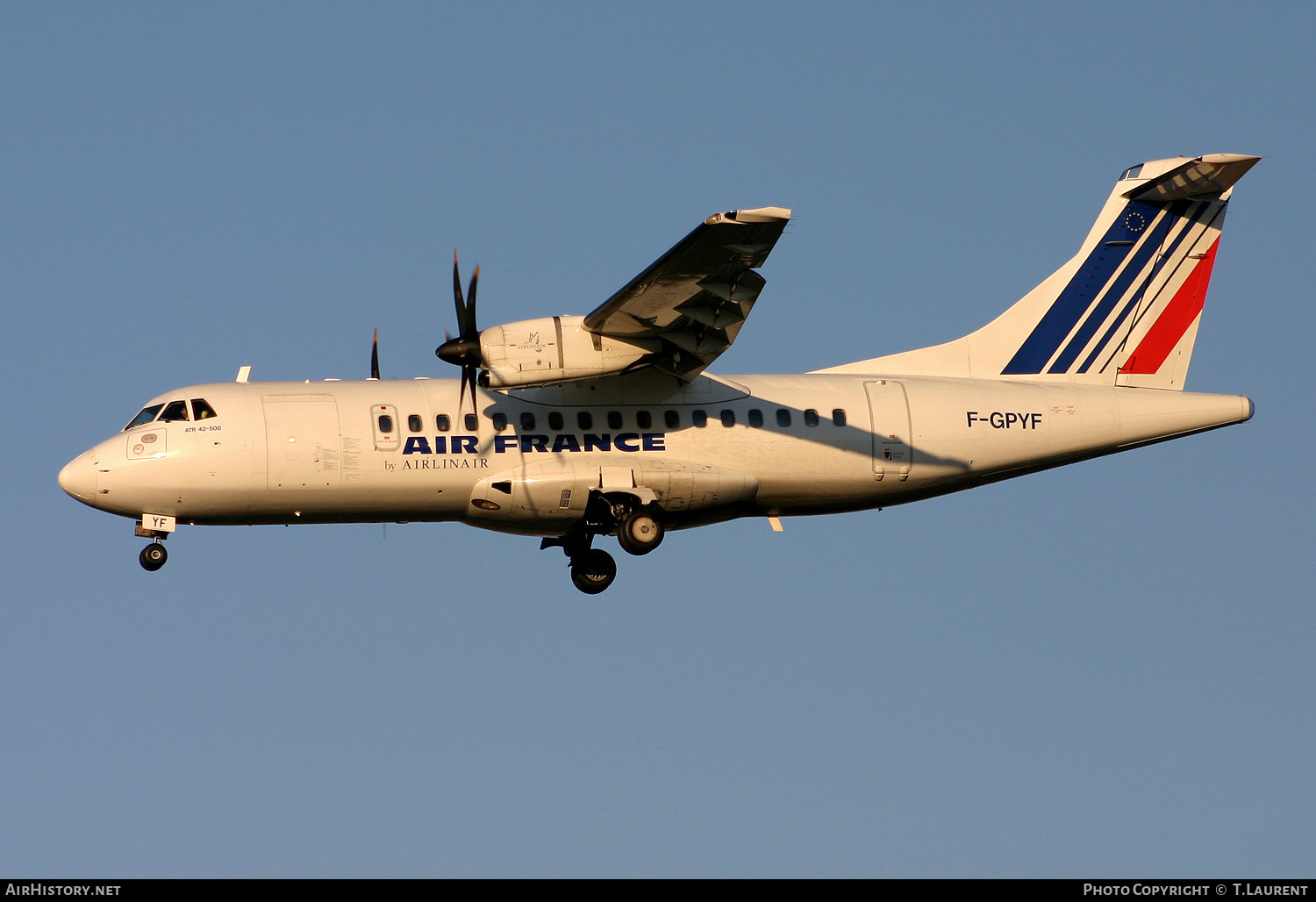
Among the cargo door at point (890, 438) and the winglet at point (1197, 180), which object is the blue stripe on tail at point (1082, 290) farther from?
the cargo door at point (890, 438)

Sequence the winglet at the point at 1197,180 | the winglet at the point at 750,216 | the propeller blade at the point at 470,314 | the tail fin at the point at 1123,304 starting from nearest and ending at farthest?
the winglet at the point at 750,216, the propeller blade at the point at 470,314, the winglet at the point at 1197,180, the tail fin at the point at 1123,304

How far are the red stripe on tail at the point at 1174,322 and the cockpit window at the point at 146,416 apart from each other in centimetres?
1567

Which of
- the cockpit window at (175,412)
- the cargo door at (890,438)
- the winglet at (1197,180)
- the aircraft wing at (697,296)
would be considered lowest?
the cargo door at (890,438)

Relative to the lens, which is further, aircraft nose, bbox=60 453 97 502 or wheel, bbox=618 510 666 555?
wheel, bbox=618 510 666 555

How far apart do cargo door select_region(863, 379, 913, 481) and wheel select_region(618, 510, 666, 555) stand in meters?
3.75

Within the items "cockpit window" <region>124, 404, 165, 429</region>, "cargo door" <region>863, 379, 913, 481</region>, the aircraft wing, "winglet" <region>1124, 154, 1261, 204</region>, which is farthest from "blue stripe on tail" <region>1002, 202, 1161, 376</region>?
"cockpit window" <region>124, 404, 165, 429</region>

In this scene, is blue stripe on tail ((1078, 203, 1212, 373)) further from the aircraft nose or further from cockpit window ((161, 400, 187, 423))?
the aircraft nose

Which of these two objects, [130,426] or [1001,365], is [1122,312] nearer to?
[1001,365]

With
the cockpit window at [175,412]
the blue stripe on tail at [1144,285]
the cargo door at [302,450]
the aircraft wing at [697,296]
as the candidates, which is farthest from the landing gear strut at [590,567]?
the blue stripe on tail at [1144,285]

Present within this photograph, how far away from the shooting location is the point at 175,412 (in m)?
25.9

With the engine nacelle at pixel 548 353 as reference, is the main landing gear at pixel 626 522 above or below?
below

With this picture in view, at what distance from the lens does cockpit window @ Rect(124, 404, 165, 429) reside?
85.0ft

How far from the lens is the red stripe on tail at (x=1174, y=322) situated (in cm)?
2911

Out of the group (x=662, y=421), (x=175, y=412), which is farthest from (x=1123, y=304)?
(x=175, y=412)
